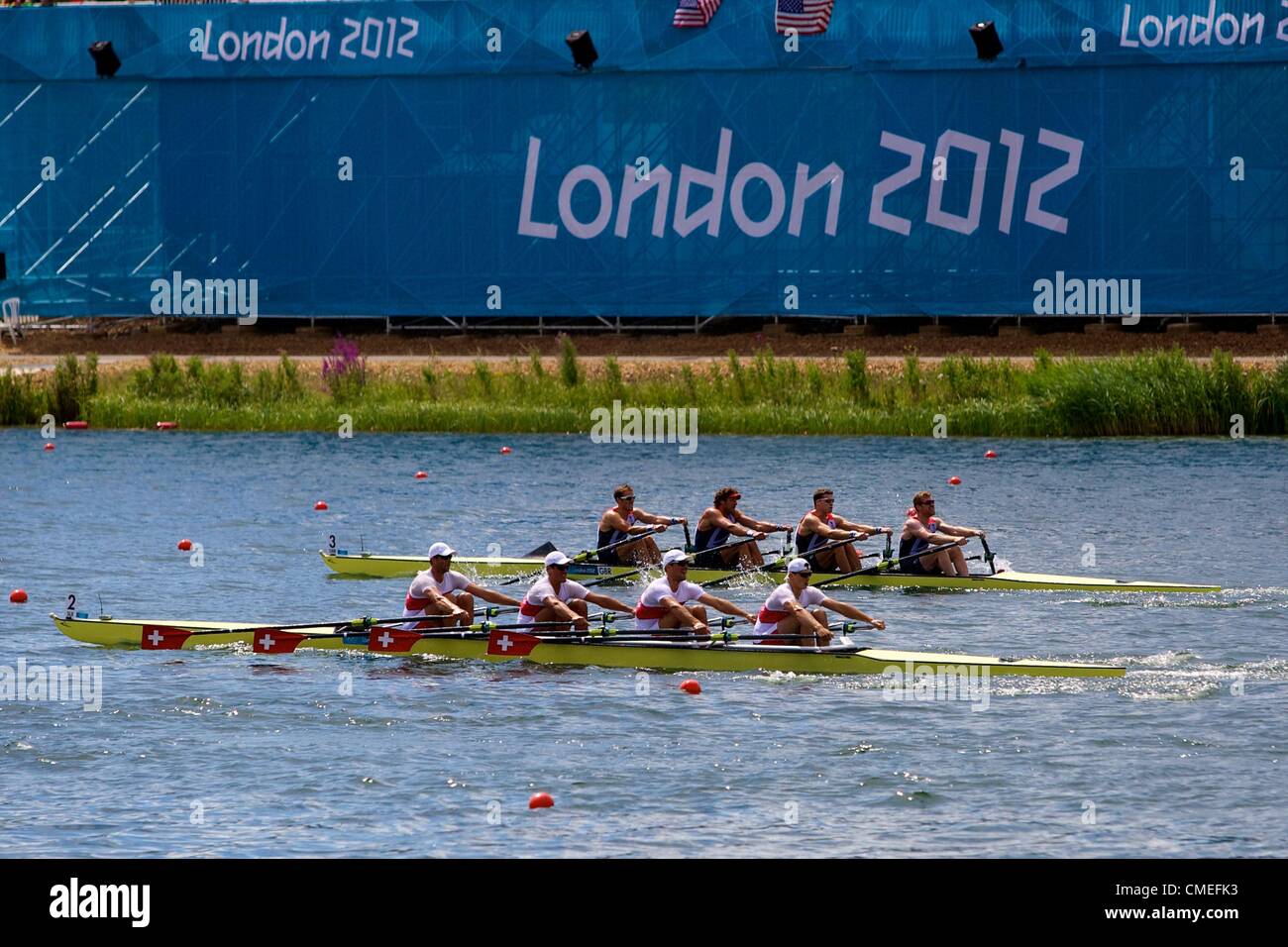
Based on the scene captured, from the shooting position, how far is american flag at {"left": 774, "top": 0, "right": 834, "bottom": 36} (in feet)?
200

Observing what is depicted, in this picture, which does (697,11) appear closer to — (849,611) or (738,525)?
(738,525)

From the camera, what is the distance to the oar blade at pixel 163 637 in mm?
29688

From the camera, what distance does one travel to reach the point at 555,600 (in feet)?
93.1

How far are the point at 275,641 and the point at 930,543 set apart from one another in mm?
10817

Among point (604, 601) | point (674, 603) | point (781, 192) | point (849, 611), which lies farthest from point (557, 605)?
point (781, 192)

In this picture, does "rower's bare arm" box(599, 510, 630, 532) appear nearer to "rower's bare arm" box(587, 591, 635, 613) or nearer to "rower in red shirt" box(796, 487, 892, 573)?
"rower in red shirt" box(796, 487, 892, 573)

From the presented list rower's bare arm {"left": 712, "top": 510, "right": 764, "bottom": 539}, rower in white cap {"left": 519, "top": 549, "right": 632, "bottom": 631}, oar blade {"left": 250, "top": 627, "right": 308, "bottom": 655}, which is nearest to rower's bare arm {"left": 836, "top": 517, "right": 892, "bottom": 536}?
rower's bare arm {"left": 712, "top": 510, "right": 764, "bottom": 539}

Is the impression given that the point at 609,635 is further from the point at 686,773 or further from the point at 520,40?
the point at 520,40

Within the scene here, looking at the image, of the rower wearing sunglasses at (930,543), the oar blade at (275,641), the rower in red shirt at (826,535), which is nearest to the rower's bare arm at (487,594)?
the oar blade at (275,641)

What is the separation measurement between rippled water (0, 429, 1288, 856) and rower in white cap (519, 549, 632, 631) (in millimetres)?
888

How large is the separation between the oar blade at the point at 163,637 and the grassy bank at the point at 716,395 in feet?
83.7

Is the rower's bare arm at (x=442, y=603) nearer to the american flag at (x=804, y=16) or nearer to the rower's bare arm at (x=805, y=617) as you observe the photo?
the rower's bare arm at (x=805, y=617)

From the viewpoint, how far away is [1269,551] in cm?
3759
